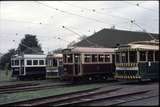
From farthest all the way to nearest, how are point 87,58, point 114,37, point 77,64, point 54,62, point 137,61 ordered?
point 114,37, point 54,62, point 87,58, point 77,64, point 137,61

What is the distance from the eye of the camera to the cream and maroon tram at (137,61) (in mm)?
24656

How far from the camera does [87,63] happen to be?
27500 mm

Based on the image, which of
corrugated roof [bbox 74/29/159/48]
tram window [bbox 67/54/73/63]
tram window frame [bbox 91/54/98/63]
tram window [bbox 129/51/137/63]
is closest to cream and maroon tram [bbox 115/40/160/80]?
tram window [bbox 129/51/137/63]

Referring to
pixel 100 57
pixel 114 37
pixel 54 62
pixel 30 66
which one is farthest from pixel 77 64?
pixel 114 37

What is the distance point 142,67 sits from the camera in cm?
2466

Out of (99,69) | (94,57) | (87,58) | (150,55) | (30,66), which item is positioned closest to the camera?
(150,55)

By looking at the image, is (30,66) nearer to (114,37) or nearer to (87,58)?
(87,58)

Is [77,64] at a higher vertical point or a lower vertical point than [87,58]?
lower

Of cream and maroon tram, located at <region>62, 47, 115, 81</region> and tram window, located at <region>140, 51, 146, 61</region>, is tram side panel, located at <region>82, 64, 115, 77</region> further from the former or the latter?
tram window, located at <region>140, 51, 146, 61</region>

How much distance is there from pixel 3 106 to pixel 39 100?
1.95 meters

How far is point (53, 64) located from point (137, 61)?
11.3 m

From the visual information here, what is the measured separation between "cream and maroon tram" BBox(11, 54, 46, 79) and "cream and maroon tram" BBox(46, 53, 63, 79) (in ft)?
6.82

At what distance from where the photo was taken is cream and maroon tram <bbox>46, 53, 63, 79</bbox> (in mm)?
33281

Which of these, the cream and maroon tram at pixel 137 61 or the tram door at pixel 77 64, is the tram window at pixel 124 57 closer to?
the cream and maroon tram at pixel 137 61
